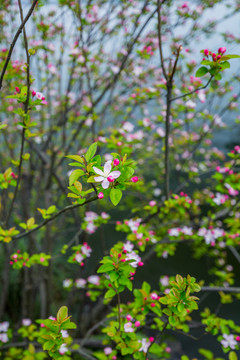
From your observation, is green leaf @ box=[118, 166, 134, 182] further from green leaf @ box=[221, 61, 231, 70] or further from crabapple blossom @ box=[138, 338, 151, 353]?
crabapple blossom @ box=[138, 338, 151, 353]

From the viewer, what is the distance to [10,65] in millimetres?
2037

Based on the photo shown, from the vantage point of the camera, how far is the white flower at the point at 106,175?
0.77m

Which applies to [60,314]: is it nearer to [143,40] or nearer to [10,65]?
[10,65]

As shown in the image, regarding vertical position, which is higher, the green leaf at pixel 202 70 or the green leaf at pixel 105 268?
the green leaf at pixel 202 70

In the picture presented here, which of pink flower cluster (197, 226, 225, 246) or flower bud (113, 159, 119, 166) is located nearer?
flower bud (113, 159, 119, 166)

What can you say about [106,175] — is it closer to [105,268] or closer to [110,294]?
[105,268]

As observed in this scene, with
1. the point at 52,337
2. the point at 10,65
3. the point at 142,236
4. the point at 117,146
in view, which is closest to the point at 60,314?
the point at 52,337

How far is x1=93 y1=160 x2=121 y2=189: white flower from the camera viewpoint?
30.3 inches

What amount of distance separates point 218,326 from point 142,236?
73 centimetres

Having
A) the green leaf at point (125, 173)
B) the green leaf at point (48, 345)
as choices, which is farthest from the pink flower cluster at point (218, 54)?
the green leaf at point (48, 345)

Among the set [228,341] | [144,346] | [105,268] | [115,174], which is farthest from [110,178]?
[228,341]

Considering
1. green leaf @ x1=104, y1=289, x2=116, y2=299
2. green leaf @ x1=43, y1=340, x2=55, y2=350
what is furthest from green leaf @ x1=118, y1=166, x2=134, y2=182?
green leaf @ x1=43, y1=340, x2=55, y2=350

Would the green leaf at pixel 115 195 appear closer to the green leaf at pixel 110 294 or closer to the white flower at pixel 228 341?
the green leaf at pixel 110 294

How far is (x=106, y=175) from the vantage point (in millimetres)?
801
